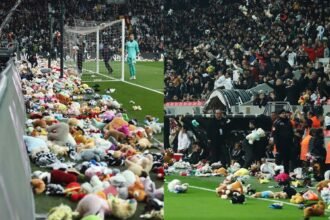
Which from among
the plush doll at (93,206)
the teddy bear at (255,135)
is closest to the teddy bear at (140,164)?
the plush doll at (93,206)

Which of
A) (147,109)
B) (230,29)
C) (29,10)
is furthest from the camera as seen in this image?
(29,10)

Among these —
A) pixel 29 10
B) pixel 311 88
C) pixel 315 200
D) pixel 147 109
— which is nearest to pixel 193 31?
pixel 311 88

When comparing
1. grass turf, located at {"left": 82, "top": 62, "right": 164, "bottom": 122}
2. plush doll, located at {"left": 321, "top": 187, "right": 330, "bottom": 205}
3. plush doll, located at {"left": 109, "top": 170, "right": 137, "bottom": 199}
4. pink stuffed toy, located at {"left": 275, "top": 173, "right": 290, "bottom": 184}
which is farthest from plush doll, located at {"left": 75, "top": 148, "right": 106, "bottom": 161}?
plush doll, located at {"left": 321, "top": 187, "right": 330, "bottom": 205}

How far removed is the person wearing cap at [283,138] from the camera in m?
2.34

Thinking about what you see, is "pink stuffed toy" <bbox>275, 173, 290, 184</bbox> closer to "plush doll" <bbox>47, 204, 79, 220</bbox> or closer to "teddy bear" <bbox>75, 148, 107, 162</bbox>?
"plush doll" <bbox>47, 204, 79, 220</bbox>

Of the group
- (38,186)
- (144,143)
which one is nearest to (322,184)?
(38,186)

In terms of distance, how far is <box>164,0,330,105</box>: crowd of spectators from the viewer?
2.31 m

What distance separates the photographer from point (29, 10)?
1377 centimetres

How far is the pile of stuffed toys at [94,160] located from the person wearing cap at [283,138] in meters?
0.43

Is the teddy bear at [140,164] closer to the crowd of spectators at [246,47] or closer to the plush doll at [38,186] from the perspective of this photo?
the plush doll at [38,186]

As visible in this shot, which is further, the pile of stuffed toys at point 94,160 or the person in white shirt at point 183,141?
the pile of stuffed toys at point 94,160

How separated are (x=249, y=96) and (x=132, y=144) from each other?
1.47m

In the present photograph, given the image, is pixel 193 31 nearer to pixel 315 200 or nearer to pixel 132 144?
pixel 315 200

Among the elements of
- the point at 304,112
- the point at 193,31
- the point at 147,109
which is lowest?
the point at 147,109
